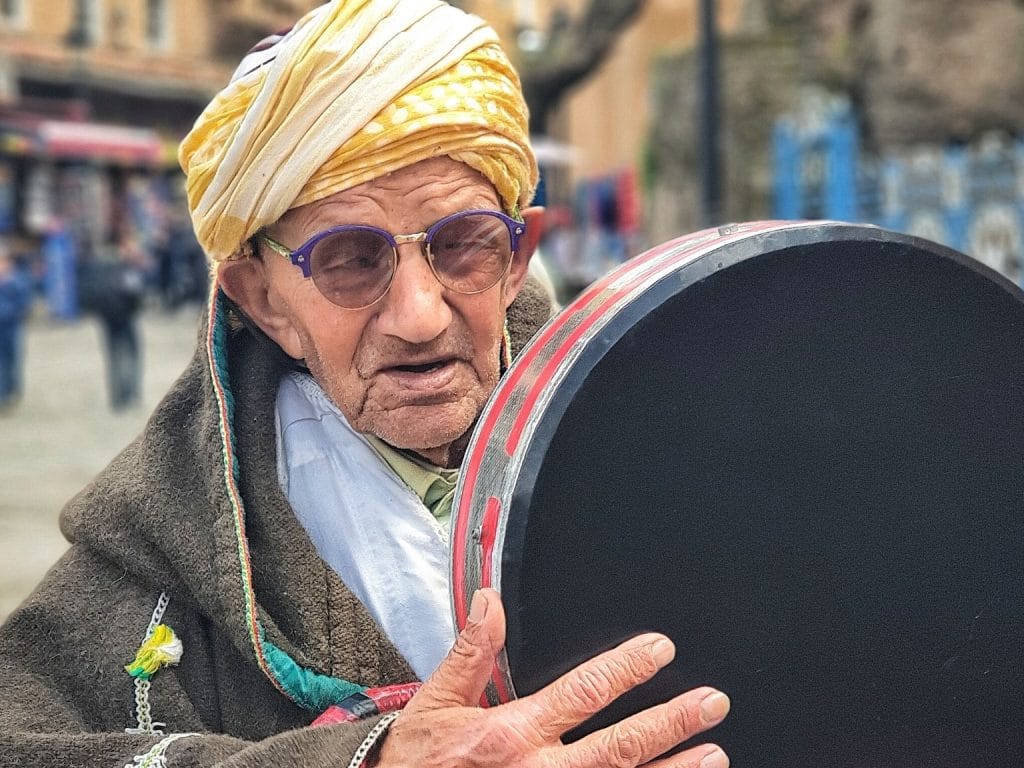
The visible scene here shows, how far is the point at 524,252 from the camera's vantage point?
1.76 meters

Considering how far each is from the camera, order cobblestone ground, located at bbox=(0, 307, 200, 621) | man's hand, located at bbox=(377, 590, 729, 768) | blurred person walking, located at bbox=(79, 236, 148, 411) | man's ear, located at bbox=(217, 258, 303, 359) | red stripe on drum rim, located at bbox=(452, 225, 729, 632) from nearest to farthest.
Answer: man's hand, located at bbox=(377, 590, 729, 768) → red stripe on drum rim, located at bbox=(452, 225, 729, 632) → man's ear, located at bbox=(217, 258, 303, 359) → cobblestone ground, located at bbox=(0, 307, 200, 621) → blurred person walking, located at bbox=(79, 236, 148, 411)

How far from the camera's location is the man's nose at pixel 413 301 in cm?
153

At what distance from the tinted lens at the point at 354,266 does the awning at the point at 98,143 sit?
86.7 ft

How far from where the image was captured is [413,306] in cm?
153

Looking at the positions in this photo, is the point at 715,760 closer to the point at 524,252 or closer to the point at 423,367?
the point at 423,367

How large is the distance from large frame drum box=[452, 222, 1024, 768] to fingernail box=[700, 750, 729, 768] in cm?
Answer: 6

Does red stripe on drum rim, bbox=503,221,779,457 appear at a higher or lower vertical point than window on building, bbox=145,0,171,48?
lower

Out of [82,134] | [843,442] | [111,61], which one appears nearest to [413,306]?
[843,442]

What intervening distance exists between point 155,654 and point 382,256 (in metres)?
0.55

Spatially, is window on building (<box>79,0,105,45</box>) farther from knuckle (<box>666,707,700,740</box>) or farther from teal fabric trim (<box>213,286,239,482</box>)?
knuckle (<box>666,707,700,740</box>)

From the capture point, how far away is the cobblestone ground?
671 centimetres

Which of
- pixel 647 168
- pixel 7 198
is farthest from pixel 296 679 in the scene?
pixel 7 198

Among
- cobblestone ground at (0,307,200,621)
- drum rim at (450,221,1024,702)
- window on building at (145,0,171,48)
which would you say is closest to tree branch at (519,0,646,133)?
cobblestone ground at (0,307,200,621)

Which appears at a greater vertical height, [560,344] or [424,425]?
[560,344]
